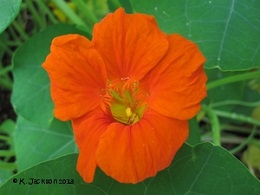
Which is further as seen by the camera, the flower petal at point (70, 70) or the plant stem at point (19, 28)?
the plant stem at point (19, 28)

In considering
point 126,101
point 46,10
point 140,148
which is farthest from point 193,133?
point 46,10

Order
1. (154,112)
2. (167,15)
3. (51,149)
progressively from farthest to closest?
1. (51,149)
2. (167,15)
3. (154,112)

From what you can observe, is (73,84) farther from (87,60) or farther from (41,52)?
(41,52)

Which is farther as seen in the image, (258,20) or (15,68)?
(15,68)

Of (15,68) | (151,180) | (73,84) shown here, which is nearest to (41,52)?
(15,68)

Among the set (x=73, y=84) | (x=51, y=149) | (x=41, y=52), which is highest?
(x=73, y=84)

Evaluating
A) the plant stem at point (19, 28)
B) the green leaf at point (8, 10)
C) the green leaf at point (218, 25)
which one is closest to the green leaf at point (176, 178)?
the green leaf at point (218, 25)

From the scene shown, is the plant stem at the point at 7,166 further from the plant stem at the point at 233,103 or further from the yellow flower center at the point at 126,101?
the plant stem at the point at 233,103
